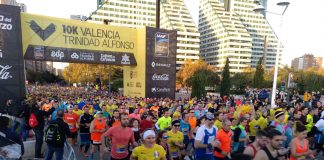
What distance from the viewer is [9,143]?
3934 mm

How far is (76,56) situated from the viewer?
776 inches

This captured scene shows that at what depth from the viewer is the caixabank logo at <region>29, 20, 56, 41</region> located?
17.8 m

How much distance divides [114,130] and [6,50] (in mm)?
14653

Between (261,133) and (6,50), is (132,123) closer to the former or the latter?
(261,133)

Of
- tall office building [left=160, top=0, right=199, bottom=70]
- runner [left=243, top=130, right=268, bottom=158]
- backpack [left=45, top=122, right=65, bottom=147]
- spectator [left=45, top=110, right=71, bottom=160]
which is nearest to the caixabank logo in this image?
spectator [left=45, top=110, right=71, bottom=160]

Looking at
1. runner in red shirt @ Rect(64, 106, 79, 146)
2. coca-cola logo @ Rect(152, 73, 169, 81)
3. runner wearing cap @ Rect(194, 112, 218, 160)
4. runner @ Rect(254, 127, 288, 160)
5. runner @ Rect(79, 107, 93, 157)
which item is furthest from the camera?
coca-cola logo @ Rect(152, 73, 169, 81)

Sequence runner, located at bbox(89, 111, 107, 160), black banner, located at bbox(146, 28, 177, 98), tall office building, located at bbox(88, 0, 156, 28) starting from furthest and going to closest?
tall office building, located at bbox(88, 0, 156, 28) < black banner, located at bbox(146, 28, 177, 98) < runner, located at bbox(89, 111, 107, 160)

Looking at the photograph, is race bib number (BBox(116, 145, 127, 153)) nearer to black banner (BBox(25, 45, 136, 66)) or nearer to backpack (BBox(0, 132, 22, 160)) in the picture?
backpack (BBox(0, 132, 22, 160))

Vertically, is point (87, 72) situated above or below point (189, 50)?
below

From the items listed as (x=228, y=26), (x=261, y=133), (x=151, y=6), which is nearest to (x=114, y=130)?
(x=261, y=133)

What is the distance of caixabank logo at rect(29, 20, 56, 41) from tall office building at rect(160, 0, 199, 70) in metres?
97.0

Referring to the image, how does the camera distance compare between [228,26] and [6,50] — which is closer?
[6,50]

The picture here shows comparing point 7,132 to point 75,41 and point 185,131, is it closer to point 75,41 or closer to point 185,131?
point 185,131

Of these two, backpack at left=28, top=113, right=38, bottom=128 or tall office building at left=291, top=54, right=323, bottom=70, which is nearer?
backpack at left=28, top=113, right=38, bottom=128
